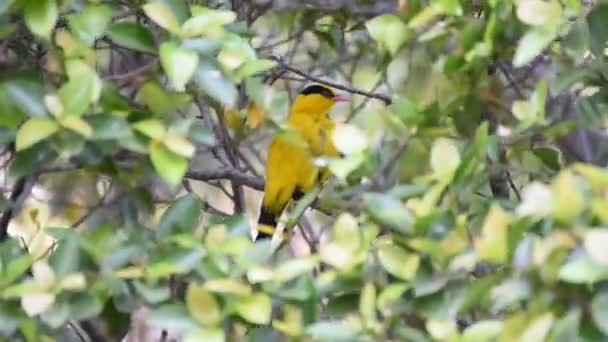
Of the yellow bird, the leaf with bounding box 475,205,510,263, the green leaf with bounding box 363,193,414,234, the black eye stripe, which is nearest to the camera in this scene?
the leaf with bounding box 475,205,510,263

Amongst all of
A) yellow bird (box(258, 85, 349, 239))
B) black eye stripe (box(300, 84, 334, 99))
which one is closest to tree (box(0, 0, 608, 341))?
yellow bird (box(258, 85, 349, 239))

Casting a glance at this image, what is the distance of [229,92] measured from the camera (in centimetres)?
199

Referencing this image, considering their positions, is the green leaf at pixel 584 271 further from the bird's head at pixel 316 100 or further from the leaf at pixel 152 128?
the bird's head at pixel 316 100

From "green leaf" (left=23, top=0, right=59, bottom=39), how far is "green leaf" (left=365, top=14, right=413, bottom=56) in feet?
2.11

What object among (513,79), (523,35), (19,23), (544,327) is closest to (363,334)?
(544,327)

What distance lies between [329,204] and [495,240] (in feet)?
2.20

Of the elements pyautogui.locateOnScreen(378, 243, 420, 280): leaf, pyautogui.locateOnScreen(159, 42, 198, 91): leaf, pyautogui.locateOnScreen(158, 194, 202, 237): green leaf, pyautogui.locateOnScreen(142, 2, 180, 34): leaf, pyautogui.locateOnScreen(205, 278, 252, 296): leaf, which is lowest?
pyautogui.locateOnScreen(158, 194, 202, 237): green leaf

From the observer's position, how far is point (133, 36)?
80.2 inches

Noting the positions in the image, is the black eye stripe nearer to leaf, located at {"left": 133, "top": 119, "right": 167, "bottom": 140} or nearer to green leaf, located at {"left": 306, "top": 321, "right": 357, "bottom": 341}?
Answer: leaf, located at {"left": 133, "top": 119, "right": 167, "bottom": 140}

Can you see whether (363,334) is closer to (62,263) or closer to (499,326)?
(499,326)

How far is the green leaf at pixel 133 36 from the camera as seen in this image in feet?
6.65

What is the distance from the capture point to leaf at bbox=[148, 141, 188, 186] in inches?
74.9

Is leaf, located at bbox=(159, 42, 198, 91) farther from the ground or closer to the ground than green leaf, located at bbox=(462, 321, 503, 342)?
farther from the ground

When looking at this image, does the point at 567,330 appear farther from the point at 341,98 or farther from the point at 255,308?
the point at 341,98
